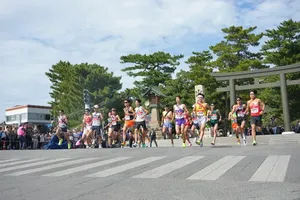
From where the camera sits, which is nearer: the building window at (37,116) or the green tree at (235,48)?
the green tree at (235,48)

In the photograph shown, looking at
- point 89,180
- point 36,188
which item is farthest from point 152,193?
point 36,188

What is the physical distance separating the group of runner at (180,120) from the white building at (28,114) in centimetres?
6931

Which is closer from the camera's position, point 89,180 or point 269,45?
point 89,180

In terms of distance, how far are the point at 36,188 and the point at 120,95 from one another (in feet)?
141

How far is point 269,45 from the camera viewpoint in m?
35.6

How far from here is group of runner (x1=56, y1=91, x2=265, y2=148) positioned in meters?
12.4

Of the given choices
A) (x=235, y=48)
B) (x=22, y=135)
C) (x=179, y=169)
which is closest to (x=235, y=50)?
(x=235, y=48)

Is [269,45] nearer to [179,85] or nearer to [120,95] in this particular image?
→ [179,85]

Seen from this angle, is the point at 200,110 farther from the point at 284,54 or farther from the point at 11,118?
the point at 11,118

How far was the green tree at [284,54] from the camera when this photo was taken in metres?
33.7

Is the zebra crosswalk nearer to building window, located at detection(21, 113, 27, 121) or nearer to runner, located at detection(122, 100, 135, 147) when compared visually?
runner, located at detection(122, 100, 135, 147)

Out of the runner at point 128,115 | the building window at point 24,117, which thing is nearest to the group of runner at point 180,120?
the runner at point 128,115

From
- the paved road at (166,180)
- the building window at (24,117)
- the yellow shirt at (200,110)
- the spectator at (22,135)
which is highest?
the building window at (24,117)

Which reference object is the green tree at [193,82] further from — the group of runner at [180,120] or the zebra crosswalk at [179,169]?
the zebra crosswalk at [179,169]
